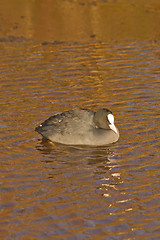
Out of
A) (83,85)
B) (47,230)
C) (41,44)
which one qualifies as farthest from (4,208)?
(41,44)

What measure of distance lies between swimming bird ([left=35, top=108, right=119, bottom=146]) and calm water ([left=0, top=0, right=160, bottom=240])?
168 mm

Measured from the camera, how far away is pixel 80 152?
10.9 meters

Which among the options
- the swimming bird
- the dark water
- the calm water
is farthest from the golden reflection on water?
the swimming bird

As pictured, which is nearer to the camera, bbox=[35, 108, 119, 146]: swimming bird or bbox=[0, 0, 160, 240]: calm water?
bbox=[0, 0, 160, 240]: calm water

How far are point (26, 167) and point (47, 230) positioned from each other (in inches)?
96.3

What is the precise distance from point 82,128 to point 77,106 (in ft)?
6.66

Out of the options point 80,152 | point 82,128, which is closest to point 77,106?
point 82,128

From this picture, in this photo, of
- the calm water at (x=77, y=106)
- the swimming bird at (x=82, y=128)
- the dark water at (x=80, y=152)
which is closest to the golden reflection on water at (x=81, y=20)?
the calm water at (x=77, y=106)

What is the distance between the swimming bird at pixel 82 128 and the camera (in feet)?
36.7

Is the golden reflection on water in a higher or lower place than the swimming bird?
higher

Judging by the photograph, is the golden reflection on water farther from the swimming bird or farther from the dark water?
the swimming bird

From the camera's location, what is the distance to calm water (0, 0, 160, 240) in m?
8.00

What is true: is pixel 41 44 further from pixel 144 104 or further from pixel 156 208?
pixel 156 208

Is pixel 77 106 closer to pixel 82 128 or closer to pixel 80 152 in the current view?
pixel 82 128
